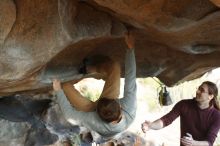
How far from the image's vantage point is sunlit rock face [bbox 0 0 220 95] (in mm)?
3312

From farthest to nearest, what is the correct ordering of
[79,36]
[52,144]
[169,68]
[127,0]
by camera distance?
1. [52,144]
2. [169,68]
3. [79,36]
4. [127,0]

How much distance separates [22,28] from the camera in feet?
11.5

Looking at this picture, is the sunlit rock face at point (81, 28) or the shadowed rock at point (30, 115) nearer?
the sunlit rock face at point (81, 28)

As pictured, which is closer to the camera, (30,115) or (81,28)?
(81,28)

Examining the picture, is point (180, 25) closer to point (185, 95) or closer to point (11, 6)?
point (11, 6)

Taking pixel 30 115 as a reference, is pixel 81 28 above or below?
above

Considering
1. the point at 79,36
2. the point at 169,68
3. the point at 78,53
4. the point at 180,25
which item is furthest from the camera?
the point at 169,68

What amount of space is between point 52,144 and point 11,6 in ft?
15.4

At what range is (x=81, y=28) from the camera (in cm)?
378

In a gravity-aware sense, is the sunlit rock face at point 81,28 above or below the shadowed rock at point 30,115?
above

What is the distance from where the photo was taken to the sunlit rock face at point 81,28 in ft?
10.9

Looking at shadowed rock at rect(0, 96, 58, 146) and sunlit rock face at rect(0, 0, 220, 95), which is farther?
shadowed rock at rect(0, 96, 58, 146)

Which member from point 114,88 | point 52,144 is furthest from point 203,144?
point 52,144

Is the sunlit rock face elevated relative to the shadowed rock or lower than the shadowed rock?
elevated
